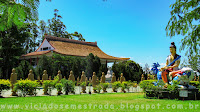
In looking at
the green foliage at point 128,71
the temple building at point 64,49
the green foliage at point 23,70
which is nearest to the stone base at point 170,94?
the green foliage at point 128,71

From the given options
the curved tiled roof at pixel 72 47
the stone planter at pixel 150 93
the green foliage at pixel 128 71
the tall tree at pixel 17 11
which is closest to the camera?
the tall tree at pixel 17 11

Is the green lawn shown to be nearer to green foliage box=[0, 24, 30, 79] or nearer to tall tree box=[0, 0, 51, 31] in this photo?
tall tree box=[0, 0, 51, 31]

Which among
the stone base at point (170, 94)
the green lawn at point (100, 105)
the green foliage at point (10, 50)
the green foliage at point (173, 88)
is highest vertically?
the green foliage at point (10, 50)

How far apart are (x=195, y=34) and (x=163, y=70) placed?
19.5ft

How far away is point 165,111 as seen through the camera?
5570 mm

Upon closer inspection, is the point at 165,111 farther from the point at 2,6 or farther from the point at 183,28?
the point at 2,6

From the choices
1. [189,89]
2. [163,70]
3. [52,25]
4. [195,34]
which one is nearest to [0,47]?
[52,25]

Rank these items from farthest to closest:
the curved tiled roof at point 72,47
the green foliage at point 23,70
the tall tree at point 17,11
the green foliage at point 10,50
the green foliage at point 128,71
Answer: the curved tiled roof at point 72,47
the green foliage at point 10,50
the green foliage at point 128,71
the green foliage at point 23,70
the tall tree at point 17,11

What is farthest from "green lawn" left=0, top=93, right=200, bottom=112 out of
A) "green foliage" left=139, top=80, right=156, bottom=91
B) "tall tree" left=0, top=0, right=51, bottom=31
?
"tall tree" left=0, top=0, right=51, bottom=31

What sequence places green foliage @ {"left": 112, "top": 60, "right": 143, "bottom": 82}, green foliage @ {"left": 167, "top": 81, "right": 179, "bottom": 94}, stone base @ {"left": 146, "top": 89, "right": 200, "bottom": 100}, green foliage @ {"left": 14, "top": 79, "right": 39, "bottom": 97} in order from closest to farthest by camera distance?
stone base @ {"left": 146, "top": 89, "right": 200, "bottom": 100}, green foliage @ {"left": 167, "top": 81, "right": 179, "bottom": 94}, green foliage @ {"left": 14, "top": 79, "right": 39, "bottom": 97}, green foliage @ {"left": 112, "top": 60, "right": 143, "bottom": 82}

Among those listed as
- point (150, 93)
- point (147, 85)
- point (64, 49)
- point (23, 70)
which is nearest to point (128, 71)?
point (64, 49)

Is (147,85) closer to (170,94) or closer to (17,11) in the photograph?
(170,94)

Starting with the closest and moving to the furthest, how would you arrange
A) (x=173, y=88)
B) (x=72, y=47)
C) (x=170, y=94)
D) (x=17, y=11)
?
(x=17, y=11), (x=173, y=88), (x=170, y=94), (x=72, y=47)

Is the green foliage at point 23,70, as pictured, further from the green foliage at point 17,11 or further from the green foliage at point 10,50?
the green foliage at point 17,11
